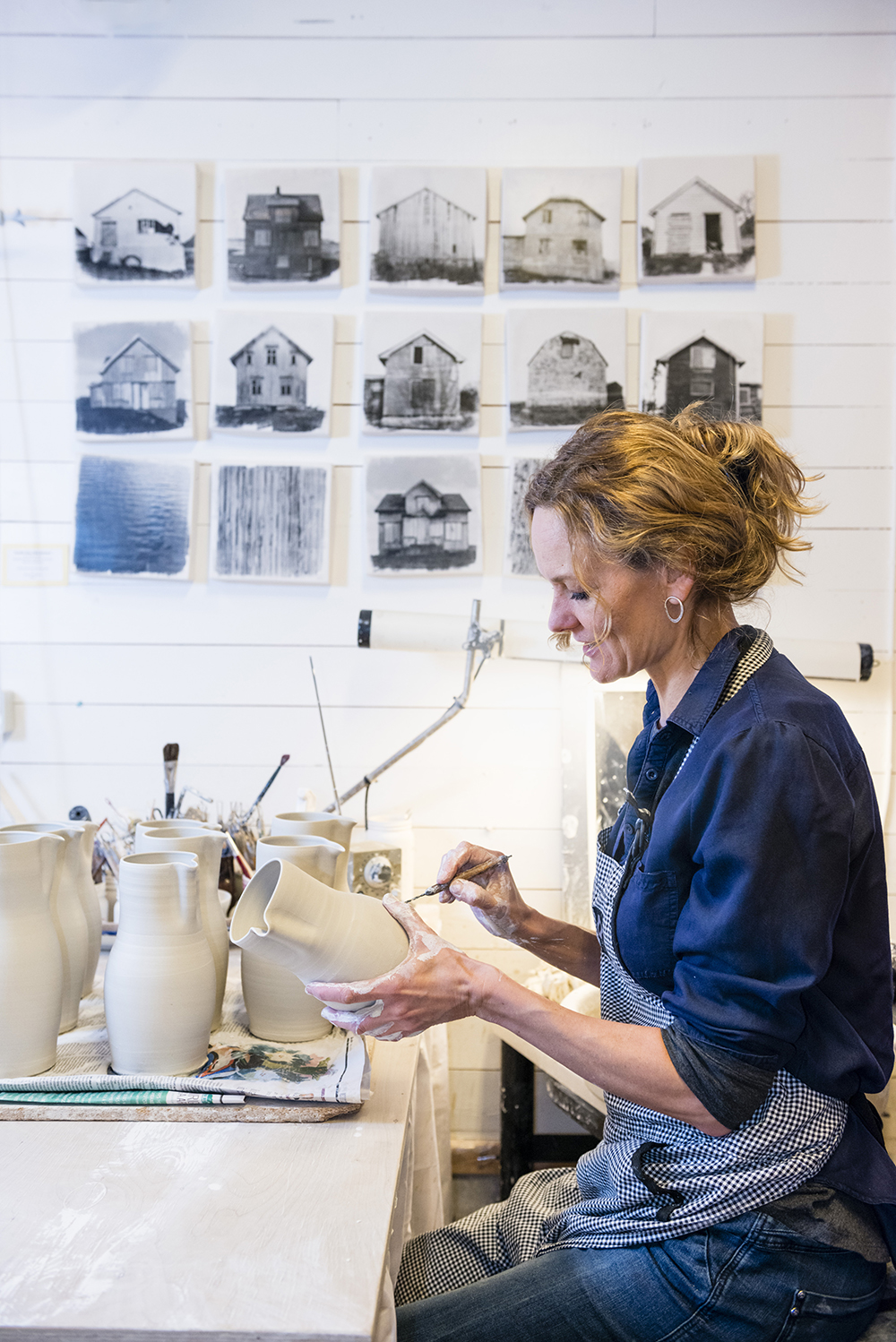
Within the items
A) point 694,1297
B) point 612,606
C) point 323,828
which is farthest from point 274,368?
point 694,1297

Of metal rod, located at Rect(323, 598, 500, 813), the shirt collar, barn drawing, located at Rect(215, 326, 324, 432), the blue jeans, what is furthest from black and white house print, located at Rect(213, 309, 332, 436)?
the blue jeans

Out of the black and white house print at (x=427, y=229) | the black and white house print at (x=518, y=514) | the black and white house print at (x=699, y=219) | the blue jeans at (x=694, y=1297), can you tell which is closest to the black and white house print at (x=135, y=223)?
the black and white house print at (x=427, y=229)

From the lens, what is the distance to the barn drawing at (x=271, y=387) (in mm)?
2080

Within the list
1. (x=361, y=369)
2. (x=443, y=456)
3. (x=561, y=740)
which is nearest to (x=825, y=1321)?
(x=561, y=740)

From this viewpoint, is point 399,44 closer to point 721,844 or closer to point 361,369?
point 361,369

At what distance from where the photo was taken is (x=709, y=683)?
103cm

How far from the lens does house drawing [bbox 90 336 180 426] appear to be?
82.5 inches

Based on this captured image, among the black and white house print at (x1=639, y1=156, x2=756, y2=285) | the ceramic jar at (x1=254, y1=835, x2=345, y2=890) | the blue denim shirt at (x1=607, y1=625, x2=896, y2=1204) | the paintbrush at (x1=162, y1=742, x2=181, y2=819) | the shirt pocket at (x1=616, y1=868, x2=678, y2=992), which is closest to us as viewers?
the blue denim shirt at (x1=607, y1=625, x2=896, y2=1204)

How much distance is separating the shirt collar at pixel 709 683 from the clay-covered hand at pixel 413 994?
0.33 meters

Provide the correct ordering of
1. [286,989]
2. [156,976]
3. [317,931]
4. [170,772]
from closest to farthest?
1. [317,931]
2. [156,976]
3. [286,989]
4. [170,772]

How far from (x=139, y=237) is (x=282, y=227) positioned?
31 centimetres

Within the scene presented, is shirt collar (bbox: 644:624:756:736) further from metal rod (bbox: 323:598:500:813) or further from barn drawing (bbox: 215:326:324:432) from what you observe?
barn drawing (bbox: 215:326:324:432)

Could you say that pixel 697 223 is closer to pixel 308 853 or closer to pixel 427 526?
pixel 427 526

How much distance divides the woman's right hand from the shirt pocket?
0.22 meters
